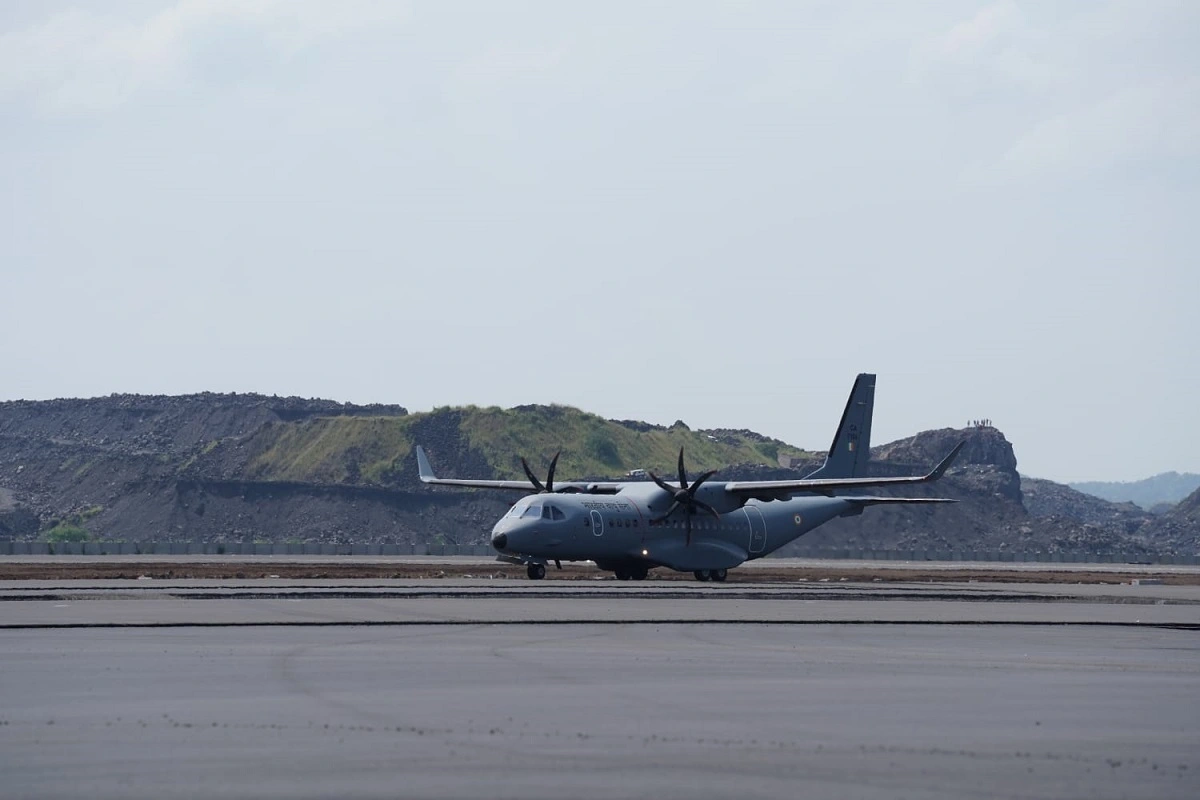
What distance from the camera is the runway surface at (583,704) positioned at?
13195mm

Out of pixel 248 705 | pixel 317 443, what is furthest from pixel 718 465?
pixel 248 705

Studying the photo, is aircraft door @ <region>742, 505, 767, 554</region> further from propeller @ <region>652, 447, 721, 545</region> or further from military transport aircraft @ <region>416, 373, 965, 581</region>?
propeller @ <region>652, 447, 721, 545</region>

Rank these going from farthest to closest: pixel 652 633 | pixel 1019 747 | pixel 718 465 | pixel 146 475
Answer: pixel 718 465
pixel 146 475
pixel 652 633
pixel 1019 747

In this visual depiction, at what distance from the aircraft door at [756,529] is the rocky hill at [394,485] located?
51.2m

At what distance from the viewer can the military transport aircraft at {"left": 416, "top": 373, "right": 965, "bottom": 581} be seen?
182 feet

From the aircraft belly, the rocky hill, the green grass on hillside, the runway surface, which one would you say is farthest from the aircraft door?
the green grass on hillside

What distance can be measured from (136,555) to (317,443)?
289 ft

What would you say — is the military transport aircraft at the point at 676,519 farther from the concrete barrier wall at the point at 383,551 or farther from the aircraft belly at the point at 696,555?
the concrete barrier wall at the point at 383,551

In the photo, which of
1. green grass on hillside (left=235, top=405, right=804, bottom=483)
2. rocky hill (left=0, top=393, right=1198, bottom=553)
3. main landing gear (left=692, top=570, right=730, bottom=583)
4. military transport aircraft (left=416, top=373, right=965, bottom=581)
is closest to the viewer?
military transport aircraft (left=416, top=373, right=965, bottom=581)

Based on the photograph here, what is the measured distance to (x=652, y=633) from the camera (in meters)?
30.3

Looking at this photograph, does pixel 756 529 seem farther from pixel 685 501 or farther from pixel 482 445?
pixel 482 445

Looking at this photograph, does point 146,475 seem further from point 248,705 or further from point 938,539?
point 248,705

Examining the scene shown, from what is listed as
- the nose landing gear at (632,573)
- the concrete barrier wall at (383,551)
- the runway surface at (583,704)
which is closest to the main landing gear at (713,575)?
the nose landing gear at (632,573)

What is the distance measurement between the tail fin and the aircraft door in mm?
5903
